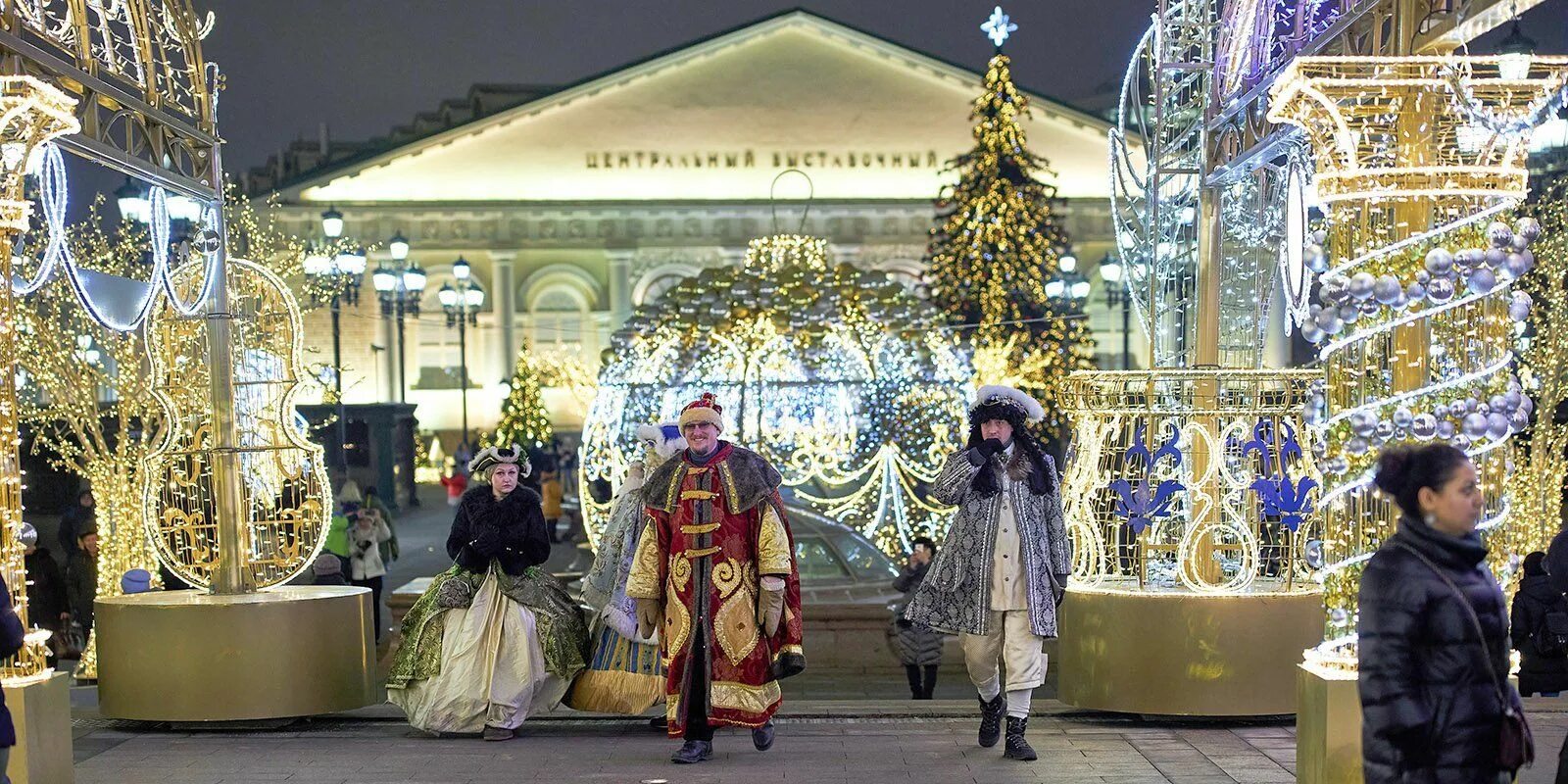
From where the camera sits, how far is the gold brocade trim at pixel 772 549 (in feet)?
23.7

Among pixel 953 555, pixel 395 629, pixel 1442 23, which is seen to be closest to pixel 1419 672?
pixel 1442 23

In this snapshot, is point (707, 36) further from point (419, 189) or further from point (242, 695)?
point (242, 695)

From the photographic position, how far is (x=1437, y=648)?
3.91 meters

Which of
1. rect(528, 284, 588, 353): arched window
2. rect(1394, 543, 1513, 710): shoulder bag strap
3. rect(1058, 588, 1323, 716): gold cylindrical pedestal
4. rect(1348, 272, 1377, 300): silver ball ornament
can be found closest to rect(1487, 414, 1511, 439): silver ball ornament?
rect(1348, 272, 1377, 300): silver ball ornament

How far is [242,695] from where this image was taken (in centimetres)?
821

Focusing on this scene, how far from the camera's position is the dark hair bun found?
13.2 feet

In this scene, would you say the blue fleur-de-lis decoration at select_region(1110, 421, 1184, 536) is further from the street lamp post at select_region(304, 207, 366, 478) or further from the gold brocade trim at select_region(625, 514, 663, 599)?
the street lamp post at select_region(304, 207, 366, 478)

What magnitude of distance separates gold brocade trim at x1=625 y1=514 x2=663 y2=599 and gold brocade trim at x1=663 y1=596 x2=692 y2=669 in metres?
0.10

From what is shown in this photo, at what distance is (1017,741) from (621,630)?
74.1 inches

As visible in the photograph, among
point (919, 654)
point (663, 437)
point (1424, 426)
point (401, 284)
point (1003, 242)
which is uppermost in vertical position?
point (1003, 242)

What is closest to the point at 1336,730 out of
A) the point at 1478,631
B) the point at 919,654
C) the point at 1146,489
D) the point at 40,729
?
the point at 1478,631

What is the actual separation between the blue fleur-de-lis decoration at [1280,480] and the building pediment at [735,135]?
3610 cm

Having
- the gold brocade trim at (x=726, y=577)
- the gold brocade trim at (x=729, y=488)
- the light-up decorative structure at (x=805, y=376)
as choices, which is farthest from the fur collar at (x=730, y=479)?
the light-up decorative structure at (x=805, y=376)

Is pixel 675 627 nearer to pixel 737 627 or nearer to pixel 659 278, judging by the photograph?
pixel 737 627
